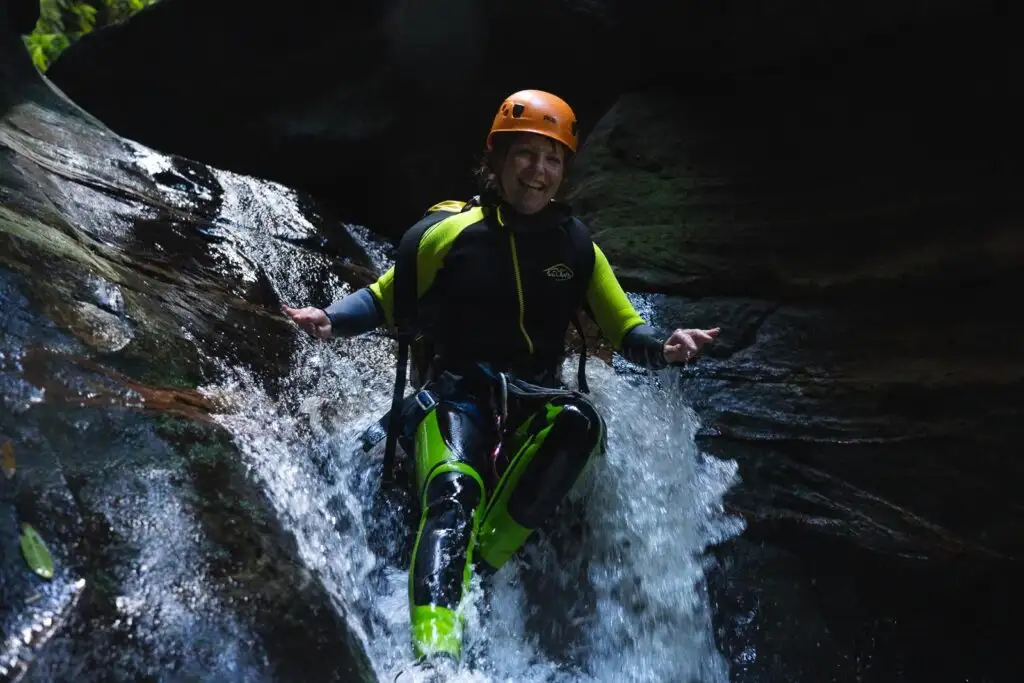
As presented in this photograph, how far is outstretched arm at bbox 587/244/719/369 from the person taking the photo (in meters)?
Answer: 2.87

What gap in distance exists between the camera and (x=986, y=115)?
15.1ft

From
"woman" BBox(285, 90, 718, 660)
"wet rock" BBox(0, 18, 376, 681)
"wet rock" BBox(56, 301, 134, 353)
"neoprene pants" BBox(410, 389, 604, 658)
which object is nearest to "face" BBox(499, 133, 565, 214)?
"woman" BBox(285, 90, 718, 660)

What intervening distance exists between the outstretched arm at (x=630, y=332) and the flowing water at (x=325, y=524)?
Answer: 0.66m

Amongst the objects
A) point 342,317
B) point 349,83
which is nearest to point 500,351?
point 342,317

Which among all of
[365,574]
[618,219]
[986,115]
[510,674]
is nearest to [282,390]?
[365,574]

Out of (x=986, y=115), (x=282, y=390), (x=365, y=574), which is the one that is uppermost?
(x=986, y=115)

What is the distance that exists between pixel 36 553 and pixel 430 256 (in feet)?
5.63

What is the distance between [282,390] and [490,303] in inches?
44.7

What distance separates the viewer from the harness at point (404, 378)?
10.0ft

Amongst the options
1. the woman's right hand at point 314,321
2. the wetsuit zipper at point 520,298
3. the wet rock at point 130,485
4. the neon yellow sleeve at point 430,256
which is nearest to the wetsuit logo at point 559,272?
the wetsuit zipper at point 520,298

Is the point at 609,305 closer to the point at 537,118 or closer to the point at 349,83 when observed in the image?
the point at 537,118

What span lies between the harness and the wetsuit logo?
2.8 inches

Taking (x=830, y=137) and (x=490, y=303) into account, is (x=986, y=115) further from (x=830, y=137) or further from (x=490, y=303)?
(x=490, y=303)

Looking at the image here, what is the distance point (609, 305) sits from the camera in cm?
325
